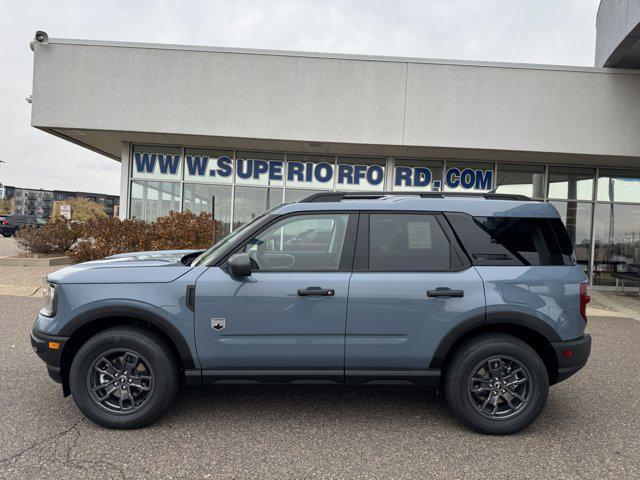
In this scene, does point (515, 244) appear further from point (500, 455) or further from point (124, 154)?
point (124, 154)

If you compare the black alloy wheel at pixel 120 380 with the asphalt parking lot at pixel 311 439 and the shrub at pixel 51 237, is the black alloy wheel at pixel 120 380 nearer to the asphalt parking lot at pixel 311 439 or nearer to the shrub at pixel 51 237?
the asphalt parking lot at pixel 311 439

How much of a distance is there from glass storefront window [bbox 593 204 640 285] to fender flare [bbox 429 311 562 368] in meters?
10.7

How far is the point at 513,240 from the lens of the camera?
11.0ft

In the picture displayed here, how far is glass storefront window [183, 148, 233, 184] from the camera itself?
12.1 metres

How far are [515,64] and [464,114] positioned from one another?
1.70 metres

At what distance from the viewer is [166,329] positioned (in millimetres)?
3146

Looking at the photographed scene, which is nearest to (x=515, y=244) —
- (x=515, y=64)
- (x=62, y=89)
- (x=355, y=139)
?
(x=355, y=139)

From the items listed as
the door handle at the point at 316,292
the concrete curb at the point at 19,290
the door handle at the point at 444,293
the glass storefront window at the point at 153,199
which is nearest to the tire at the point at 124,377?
the door handle at the point at 316,292

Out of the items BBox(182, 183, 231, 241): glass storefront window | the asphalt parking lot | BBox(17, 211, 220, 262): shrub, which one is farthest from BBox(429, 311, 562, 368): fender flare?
BBox(182, 183, 231, 241): glass storefront window

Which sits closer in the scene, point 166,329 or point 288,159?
point 166,329

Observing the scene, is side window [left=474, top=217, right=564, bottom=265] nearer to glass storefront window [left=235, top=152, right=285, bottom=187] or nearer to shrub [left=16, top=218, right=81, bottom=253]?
glass storefront window [left=235, top=152, right=285, bottom=187]

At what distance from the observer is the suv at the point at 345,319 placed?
3148 millimetres

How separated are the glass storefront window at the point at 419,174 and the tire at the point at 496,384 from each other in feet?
30.3

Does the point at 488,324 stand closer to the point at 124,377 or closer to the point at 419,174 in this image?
the point at 124,377
